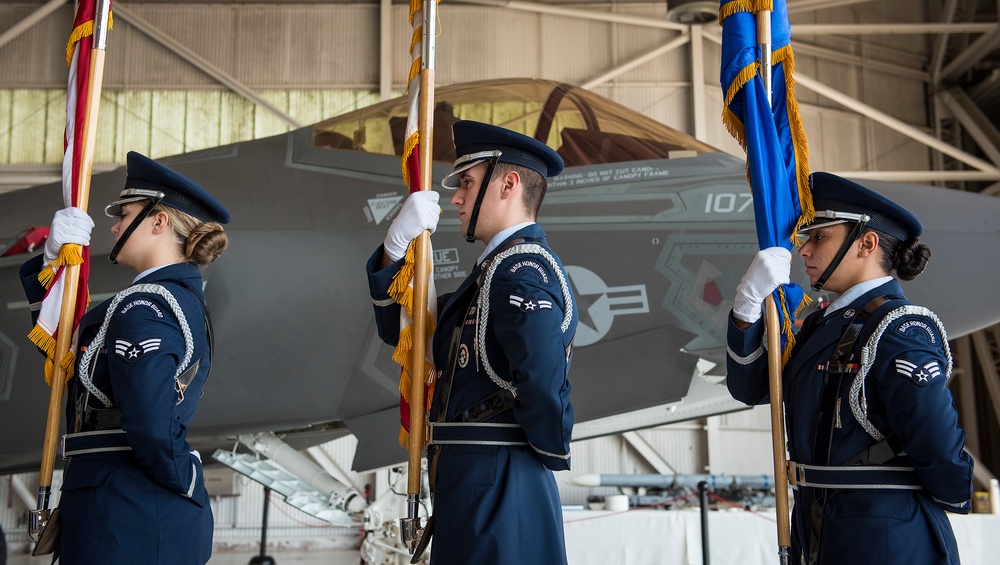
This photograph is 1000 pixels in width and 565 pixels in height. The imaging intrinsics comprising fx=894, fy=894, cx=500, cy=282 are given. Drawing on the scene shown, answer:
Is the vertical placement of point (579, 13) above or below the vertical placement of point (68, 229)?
above

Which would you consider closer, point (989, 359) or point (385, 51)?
point (385, 51)

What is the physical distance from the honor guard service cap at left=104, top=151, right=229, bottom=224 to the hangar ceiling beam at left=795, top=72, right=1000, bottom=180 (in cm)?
1438

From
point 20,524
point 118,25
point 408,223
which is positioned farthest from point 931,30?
point 20,524

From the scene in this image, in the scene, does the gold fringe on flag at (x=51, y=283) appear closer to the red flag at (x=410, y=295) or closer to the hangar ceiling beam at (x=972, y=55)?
the red flag at (x=410, y=295)

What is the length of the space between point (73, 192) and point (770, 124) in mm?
2633

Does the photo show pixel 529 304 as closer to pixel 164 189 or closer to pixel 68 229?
pixel 164 189

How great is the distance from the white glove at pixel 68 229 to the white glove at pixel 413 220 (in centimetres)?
122

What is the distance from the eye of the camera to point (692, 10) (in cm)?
1099

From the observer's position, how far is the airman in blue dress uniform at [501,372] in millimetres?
2400

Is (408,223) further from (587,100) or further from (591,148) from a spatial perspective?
(587,100)

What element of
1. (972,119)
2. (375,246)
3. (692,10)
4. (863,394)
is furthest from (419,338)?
(972,119)

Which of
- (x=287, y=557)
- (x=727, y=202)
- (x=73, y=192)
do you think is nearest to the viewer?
(x=73, y=192)

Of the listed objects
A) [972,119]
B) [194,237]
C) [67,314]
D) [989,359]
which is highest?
[972,119]

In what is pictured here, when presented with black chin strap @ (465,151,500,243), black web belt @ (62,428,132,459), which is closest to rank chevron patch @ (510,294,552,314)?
black chin strap @ (465,151,500,243)
